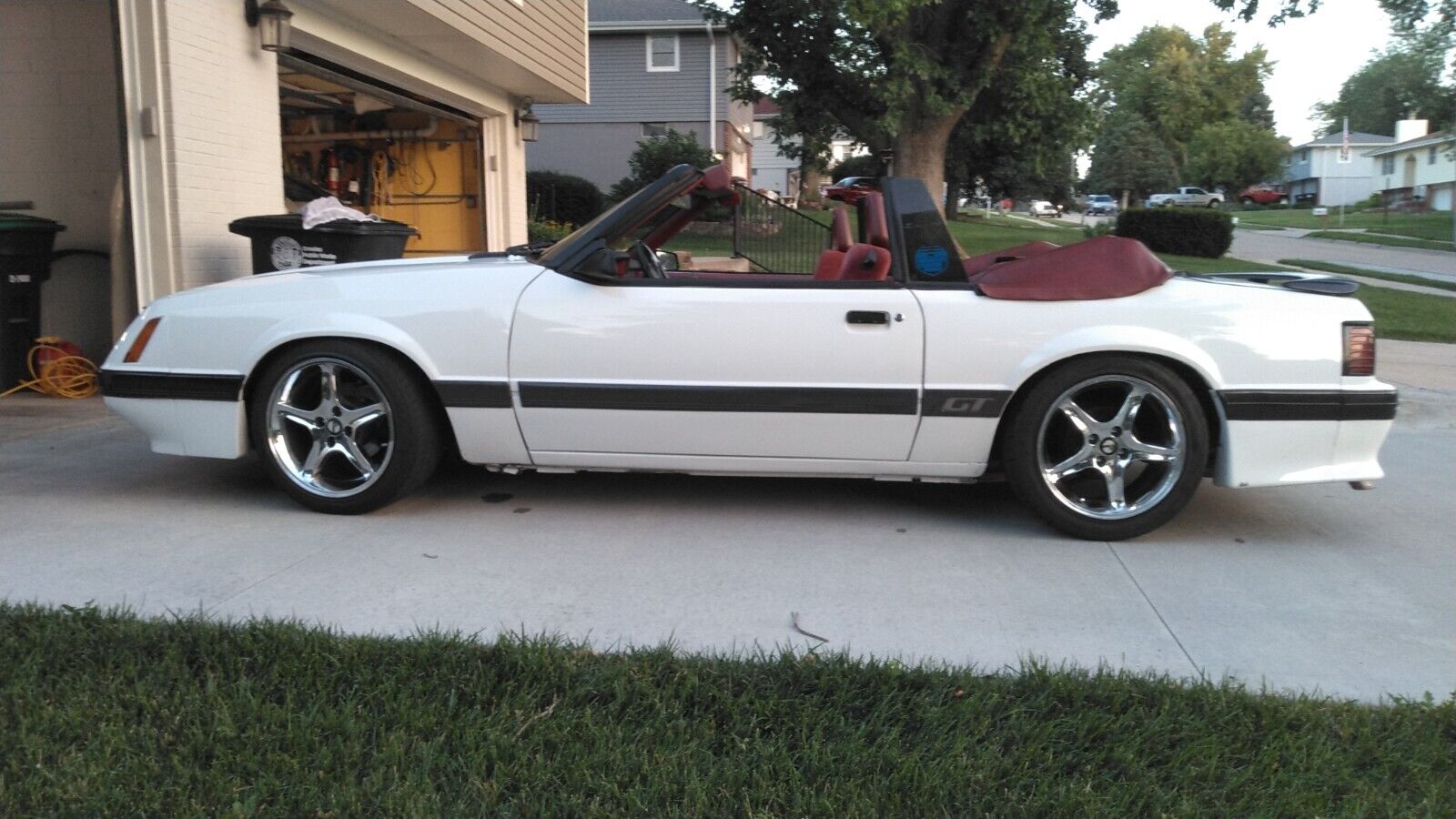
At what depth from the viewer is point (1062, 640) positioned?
359 cm

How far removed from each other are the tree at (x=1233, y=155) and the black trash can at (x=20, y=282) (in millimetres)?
81654

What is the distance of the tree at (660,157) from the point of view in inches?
1060

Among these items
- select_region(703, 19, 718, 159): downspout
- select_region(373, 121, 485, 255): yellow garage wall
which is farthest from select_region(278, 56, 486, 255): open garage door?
select_region(703, 19, 718, 159): downspout

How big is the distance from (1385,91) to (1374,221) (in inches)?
1676

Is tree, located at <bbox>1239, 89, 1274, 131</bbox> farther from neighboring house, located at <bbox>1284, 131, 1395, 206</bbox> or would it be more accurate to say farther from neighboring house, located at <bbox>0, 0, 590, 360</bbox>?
neighboring house, located at <bbox>0, 0, 590, 360</bbox>

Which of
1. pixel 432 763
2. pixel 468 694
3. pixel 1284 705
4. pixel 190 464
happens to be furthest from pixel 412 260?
pixel 1284 705

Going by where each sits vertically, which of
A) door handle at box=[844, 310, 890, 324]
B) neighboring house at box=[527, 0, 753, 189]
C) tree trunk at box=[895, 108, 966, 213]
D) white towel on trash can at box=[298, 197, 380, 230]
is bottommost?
door handle at box=[844, 310, 890, 324]

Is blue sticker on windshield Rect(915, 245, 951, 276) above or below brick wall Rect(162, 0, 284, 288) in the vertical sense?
below

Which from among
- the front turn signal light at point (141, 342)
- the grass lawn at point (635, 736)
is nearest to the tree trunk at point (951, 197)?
the front turn signal light at point (141, 342)

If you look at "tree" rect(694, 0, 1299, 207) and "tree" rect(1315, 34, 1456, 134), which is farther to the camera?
"tree" rect(1315, 34, 1456, 134)

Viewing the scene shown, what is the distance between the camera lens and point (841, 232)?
539 centimetres

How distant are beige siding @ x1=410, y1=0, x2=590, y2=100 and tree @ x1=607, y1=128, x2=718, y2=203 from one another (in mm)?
11466

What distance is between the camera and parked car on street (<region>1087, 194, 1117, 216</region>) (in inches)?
2790

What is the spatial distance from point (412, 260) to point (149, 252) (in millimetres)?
3153
